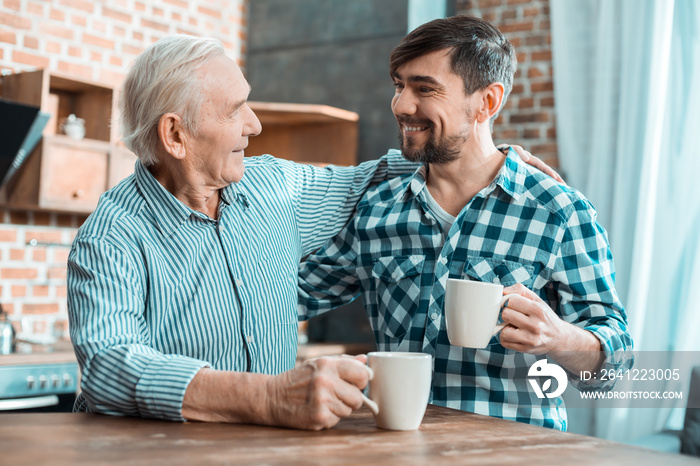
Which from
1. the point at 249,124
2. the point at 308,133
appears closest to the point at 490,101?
the point at 249,124

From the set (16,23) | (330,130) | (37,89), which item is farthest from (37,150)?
(330,130)

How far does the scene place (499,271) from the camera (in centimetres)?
160

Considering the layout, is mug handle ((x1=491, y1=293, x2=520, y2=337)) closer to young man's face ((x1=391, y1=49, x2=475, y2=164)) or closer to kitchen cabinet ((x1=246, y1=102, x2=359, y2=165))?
young man's face ((x1=391, y1=49, x2=475, y2=164))

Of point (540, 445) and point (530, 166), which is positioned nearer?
point (540, 445)

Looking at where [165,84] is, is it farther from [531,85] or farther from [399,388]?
[531,85]

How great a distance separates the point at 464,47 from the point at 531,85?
Answer: 2.41 metres

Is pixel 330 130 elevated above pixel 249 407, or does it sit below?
above

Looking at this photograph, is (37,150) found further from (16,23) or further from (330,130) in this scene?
(330,130)

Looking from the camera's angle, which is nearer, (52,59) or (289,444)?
(289,444)

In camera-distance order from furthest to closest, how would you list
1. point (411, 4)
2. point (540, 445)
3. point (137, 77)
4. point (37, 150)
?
point (411, 4) < point (37, 150) < point (137, 77) < point (540, 445)

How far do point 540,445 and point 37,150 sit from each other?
2.91 metres

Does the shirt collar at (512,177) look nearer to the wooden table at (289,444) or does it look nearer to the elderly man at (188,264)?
the elderly man at (188,264)

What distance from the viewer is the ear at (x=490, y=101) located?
69.2 inches

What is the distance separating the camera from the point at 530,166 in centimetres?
173
